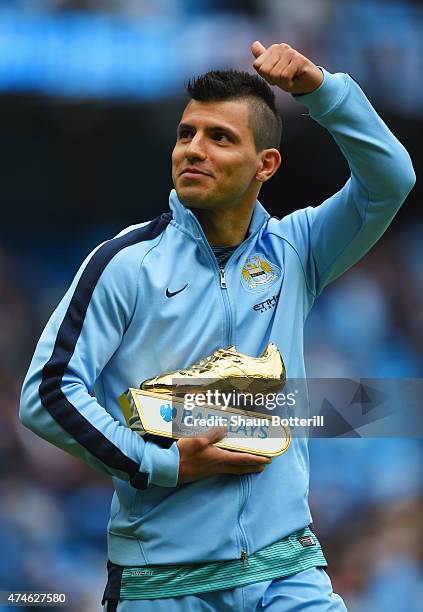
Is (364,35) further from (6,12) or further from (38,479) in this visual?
(38,479)

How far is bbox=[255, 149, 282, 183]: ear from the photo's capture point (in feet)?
11.9

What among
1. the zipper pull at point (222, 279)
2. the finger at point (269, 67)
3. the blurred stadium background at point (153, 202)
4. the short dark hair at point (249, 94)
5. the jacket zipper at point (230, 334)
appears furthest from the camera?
the blurred stadium background at point (153, 202)

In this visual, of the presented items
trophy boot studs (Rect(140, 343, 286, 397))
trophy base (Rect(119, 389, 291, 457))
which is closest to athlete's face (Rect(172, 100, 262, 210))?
trophy boot studs (Rect(140, 343, 286, 397))

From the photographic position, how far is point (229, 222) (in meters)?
3.56

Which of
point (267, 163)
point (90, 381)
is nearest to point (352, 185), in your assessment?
point (267, 163)

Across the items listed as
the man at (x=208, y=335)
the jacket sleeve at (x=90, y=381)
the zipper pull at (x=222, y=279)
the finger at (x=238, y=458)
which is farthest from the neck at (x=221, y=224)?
the finger at (x=238, y=458)

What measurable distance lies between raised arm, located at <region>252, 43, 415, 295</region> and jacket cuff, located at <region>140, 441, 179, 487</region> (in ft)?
2.50

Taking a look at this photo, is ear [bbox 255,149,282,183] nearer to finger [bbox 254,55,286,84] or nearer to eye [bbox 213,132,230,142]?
eye [bbox 213,132,230,142]

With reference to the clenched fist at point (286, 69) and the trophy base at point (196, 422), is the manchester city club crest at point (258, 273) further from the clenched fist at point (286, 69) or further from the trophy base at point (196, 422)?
the clenched fist at point (286, 69)

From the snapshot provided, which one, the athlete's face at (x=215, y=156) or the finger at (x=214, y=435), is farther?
the athlete's face at (x=215, y=156)

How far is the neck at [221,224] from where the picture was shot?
11.6 ft

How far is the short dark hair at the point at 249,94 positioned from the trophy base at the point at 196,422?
0.83 metres

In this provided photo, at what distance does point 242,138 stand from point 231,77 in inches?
7.6

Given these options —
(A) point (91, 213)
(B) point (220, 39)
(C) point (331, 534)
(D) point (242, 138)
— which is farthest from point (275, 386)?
(A) point (91, 213)
